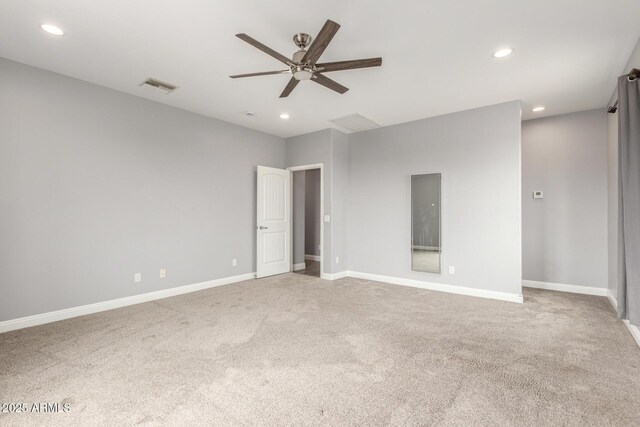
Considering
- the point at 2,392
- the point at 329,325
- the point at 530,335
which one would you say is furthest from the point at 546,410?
the point at 2,392

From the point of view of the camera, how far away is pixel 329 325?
3.31m

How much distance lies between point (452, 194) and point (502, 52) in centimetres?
222

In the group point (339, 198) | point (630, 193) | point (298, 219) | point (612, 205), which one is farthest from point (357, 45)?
point (298, 219)

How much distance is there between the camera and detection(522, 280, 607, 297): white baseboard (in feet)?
15.0

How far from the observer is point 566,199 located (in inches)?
190

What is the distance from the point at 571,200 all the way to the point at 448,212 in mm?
1897

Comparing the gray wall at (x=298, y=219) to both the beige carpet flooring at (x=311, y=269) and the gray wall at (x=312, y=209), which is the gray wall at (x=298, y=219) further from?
the gray wall at (x=312, y=209)

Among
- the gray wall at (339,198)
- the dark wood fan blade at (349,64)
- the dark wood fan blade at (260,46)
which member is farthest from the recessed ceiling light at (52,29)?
the gray wall at (339,198)

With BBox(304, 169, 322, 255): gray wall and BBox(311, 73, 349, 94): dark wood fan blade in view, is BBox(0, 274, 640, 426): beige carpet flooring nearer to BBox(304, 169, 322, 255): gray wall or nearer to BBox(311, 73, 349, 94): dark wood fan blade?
BBox(311, 73, 349, 94): dark wood fan blade

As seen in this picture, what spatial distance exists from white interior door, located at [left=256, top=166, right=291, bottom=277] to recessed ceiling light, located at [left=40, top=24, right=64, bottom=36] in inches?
129

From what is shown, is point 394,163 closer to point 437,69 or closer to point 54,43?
point 437,69

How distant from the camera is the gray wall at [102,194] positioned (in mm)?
3236

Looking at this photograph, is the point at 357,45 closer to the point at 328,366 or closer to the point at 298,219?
the point at 328,366

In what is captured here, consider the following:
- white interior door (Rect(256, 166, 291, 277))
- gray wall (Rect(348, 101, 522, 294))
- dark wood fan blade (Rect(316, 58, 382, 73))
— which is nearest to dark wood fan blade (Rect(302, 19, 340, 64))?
dark wood fan blade (Rect(316, 58, 382, 73))
